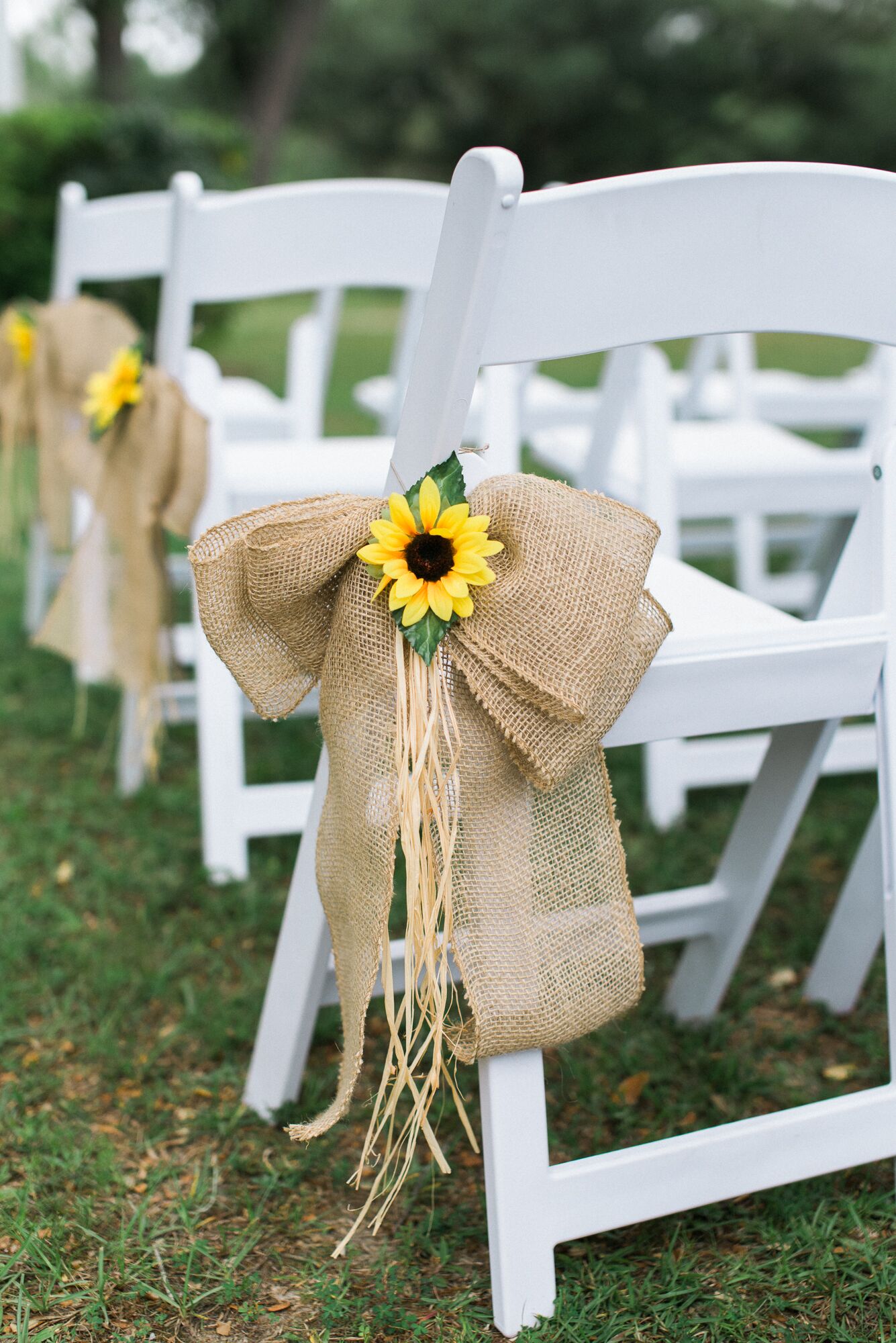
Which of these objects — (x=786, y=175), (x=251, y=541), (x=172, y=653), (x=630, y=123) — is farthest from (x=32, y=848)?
(x=630, y=123)

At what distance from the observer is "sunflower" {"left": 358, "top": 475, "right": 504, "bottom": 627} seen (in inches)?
38.0

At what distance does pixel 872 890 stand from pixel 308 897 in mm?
729

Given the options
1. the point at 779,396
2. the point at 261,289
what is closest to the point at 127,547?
the point at 261,289

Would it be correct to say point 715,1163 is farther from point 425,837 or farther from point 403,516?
point 403,516

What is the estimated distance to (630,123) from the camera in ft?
63.2

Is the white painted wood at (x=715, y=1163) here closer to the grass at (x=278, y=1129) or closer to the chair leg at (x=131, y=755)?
the grass at (x=278, y=1129)

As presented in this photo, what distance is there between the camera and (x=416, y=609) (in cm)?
97

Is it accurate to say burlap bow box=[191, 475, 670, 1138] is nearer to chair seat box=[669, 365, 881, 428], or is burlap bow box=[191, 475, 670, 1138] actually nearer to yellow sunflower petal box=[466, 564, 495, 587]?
yellow sunflower petal box=[466, 564, 495, 587]

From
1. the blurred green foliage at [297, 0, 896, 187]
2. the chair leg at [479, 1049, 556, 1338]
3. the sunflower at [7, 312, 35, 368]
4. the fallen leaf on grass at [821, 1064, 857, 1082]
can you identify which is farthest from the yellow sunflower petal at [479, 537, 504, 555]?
the blurred green foliage at [297, 0, 896, 187]

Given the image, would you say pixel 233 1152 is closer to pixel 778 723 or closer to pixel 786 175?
pixel 778 723

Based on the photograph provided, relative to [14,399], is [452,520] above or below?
above

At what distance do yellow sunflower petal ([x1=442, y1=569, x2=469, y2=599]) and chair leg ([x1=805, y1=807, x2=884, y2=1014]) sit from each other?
793mm

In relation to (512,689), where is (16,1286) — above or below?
below

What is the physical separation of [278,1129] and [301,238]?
1.16 meters
